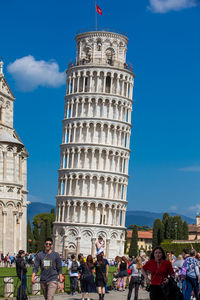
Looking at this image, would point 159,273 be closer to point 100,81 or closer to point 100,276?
point 100,276

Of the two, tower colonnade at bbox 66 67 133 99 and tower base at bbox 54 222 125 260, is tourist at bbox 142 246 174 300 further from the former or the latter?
tower colonnade at bbox 66 67 133 99

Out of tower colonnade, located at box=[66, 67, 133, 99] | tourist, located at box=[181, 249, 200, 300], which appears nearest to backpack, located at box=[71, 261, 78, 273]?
tourist, located at box=[181, 249, 200, 300]

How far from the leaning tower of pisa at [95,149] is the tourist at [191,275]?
64.1 m

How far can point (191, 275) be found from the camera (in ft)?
59.9

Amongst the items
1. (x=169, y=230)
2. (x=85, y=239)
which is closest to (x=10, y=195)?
(x=85, y=239)

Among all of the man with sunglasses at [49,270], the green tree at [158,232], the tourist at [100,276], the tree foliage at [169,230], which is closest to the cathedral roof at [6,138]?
the tourist at [100,276]

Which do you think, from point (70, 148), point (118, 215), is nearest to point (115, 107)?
point (70, 148)

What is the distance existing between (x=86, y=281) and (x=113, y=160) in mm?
63257

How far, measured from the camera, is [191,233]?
5955 inches

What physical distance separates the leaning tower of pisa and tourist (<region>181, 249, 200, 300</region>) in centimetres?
6406

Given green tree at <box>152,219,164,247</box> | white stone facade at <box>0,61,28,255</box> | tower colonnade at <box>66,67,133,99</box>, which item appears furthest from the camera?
green tree at <box>152,219,164,247</box>

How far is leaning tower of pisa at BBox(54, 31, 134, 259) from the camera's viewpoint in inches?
3282

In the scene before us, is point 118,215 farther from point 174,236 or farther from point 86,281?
point 86,281

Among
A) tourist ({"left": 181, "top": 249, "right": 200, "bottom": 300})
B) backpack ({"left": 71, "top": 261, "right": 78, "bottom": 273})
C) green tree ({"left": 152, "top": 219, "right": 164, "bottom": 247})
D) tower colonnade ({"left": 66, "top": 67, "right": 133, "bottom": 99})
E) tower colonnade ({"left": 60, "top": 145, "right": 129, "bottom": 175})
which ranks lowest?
green tree ({"left": 152, "top": 219, "right": 164, "bottom": 247})
